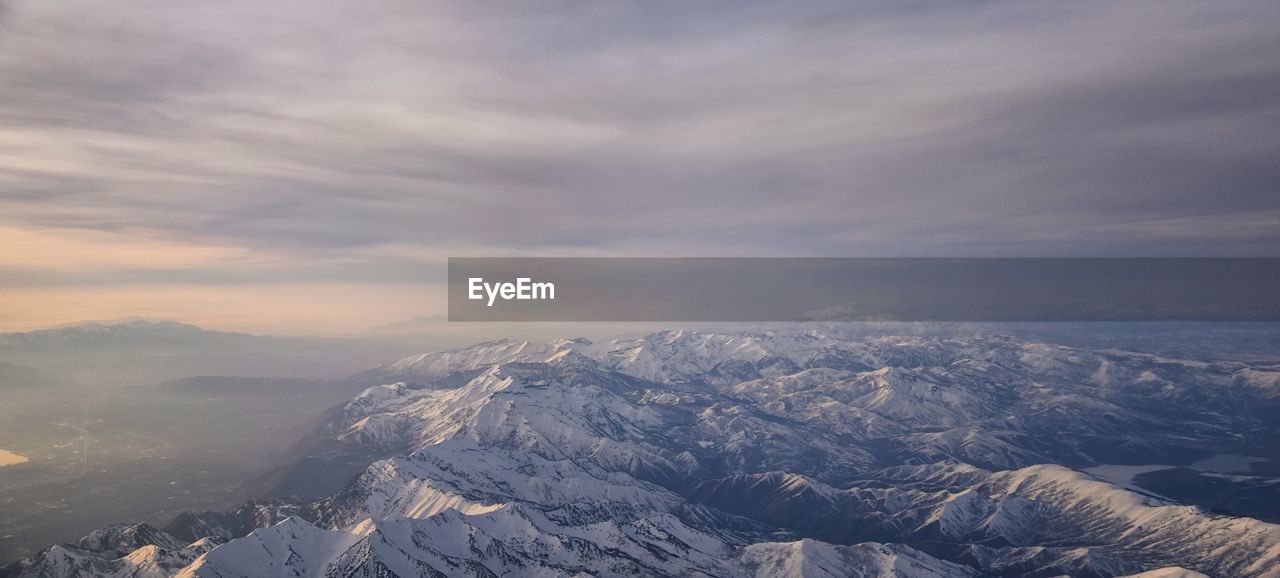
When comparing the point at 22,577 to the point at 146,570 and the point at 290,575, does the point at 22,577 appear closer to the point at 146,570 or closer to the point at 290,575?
the point at 146,570

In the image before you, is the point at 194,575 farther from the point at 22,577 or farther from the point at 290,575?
the point at 22,577

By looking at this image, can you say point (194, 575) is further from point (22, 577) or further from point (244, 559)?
point (22, 577)

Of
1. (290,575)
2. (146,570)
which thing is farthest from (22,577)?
(290,575)

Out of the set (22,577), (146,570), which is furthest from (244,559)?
(22,577)

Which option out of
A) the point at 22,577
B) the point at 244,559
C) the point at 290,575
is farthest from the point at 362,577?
the point at 22,577

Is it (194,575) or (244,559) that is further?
(244,559)

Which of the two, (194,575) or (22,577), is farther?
(22,577)

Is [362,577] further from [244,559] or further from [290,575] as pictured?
[244,559]
